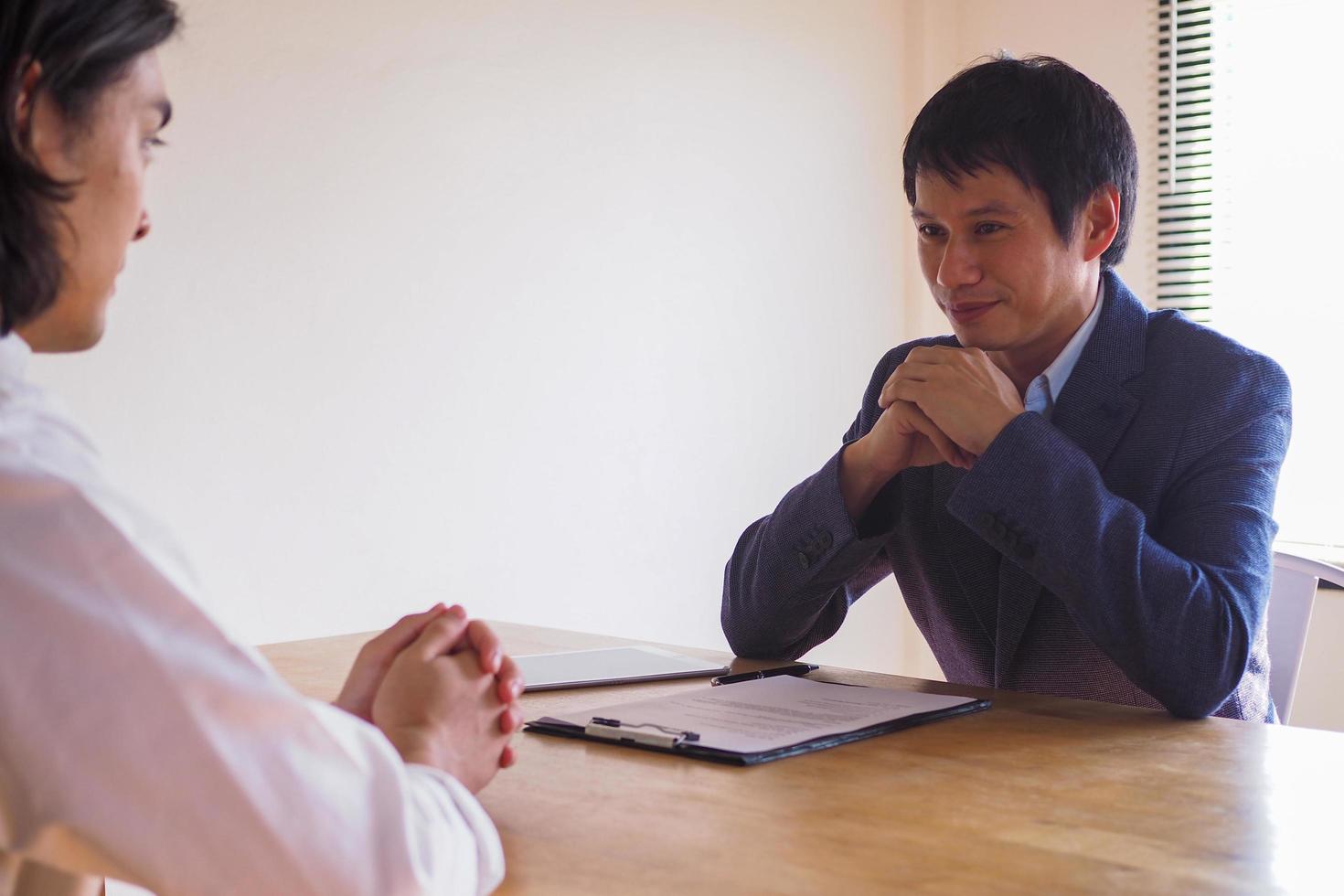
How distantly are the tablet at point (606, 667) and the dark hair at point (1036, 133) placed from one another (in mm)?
709

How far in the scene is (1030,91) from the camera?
161cm

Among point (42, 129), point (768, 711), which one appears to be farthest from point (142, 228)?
point (768, 711)

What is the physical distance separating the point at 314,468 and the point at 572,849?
1684 mm

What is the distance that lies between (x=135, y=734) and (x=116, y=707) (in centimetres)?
2

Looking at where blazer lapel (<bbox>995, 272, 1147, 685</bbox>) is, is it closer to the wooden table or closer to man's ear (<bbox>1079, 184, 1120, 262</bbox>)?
man's ear (<bbox>1079, 184, 1120, 262</bbox>)

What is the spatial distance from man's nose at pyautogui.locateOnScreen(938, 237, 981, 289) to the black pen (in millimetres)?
528

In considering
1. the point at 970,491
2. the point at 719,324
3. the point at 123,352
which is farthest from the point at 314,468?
the point at 970,491

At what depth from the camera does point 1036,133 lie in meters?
1.59

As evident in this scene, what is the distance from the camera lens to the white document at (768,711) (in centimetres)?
110

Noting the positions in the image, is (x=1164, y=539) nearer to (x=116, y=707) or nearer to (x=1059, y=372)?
(x=1059, y=372)

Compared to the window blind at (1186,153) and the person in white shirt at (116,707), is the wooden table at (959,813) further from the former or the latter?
the window blind at (1186,153)

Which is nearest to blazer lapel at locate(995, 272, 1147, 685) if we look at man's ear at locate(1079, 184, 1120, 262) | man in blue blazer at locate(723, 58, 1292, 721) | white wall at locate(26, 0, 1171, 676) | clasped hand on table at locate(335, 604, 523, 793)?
man in blue blazer at locate(723, 58, 1292, 721)

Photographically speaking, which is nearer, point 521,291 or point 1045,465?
point 1045,465

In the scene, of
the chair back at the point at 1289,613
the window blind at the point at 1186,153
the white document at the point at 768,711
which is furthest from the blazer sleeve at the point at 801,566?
the window blind at the point at 1186,153
